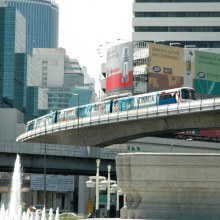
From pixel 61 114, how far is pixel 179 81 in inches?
900

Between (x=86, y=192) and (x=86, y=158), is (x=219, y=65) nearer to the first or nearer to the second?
(x=86, y=192)

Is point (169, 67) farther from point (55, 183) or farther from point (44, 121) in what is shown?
point (55, 183)

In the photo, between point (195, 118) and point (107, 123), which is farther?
point (107, 123)

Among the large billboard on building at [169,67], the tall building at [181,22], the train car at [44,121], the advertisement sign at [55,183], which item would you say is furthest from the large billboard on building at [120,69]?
the tall building at [181,22]

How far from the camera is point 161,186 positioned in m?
38.1

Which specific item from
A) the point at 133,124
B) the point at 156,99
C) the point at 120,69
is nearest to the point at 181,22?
the point at 120,69

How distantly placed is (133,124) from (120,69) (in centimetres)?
3540

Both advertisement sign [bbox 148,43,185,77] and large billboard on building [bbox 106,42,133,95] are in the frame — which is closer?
advertisement sign [bbox 148,43,185,77]

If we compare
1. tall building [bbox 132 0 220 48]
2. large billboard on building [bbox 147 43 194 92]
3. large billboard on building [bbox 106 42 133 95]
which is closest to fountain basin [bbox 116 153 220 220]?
large billboard on building [bbox 147 43 194 92]

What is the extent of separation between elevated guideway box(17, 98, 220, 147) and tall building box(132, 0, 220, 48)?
2275 inches

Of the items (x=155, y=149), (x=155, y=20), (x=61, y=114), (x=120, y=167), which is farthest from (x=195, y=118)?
(x=155, y=20)

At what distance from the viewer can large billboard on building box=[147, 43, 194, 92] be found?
135125 millimetres

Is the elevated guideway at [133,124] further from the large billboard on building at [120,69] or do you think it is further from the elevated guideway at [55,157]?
the large billboard on building at [120,69]

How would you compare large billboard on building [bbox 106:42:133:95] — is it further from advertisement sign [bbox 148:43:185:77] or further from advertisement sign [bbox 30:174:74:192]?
advertisement sign [bbox 30:174:74:192]
